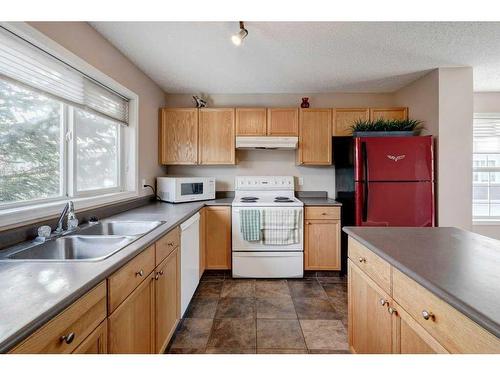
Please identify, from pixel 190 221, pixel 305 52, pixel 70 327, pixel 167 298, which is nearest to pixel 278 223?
pixel 190 221

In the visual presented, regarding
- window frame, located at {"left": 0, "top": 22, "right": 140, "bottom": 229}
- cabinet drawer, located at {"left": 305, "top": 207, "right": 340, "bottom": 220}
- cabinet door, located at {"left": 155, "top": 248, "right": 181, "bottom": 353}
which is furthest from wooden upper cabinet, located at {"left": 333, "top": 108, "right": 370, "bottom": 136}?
cabinet door, located at {"left": 155, "top": 248, "right": 181, "bottom": 353}

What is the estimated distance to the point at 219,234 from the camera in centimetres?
295

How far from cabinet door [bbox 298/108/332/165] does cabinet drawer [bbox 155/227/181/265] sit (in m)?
1.97

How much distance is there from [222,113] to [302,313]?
96.4 inches

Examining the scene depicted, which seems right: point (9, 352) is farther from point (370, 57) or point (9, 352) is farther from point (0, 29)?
point (370, 57)

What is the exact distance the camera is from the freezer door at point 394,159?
8.70 ft

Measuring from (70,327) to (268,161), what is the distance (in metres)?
3.00

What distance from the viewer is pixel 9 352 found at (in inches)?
21.8

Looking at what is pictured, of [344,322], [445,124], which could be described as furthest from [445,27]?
[344,322]

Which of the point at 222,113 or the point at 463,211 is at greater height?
the point at 222,113

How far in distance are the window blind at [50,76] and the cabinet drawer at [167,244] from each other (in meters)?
1.14

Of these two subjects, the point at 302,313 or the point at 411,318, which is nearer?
the point at 411,318

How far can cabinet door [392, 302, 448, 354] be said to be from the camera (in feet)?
2.70

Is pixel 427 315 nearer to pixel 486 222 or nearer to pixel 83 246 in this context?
pixel 83 246
